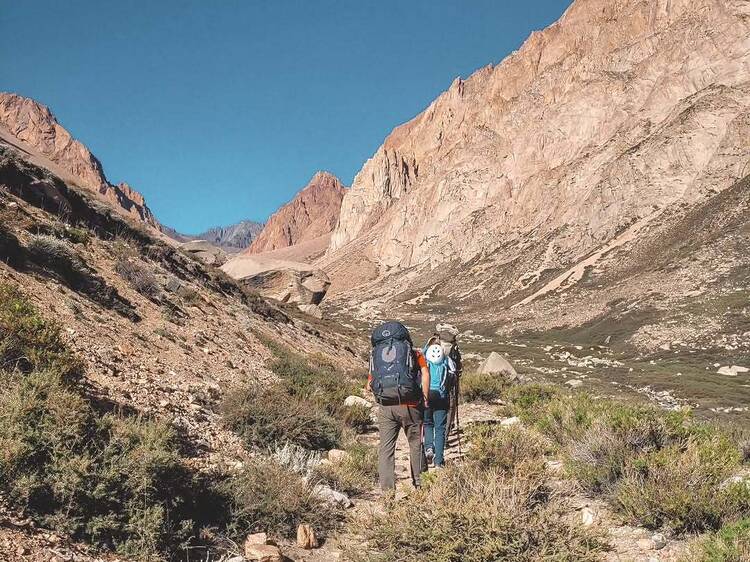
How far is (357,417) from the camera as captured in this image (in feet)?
31.8

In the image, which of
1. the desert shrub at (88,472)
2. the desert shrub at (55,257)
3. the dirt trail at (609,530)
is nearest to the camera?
the desert shrub at (88,472)

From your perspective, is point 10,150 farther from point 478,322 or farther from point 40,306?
point 478,322

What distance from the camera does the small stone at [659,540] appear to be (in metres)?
4.05

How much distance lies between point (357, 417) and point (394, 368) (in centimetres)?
471

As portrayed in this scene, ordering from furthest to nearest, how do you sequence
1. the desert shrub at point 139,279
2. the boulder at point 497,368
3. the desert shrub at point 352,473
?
1. the boulder at point 497,368
2. the desert shrub at point 139,279
3. the desert shrub at point 352,473

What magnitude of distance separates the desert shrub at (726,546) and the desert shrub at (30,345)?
5.65 meters

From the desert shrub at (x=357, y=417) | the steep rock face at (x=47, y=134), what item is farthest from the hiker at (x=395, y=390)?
the steep rock face at (x=47, y=134)

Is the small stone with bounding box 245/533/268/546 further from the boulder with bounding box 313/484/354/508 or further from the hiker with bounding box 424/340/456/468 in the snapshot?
the hiker with bounding box 424/340/456/468

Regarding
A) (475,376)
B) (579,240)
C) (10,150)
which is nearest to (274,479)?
(475,376)

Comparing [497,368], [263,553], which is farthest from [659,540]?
[497,368]

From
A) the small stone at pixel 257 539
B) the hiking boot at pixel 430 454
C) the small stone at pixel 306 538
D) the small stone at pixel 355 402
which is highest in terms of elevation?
the small stone at pixel 355 402

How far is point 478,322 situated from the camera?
2405 inches

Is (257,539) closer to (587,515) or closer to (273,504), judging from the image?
(273,504)

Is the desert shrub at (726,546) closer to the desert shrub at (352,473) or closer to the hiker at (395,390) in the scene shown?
the hiker at (395,390)
